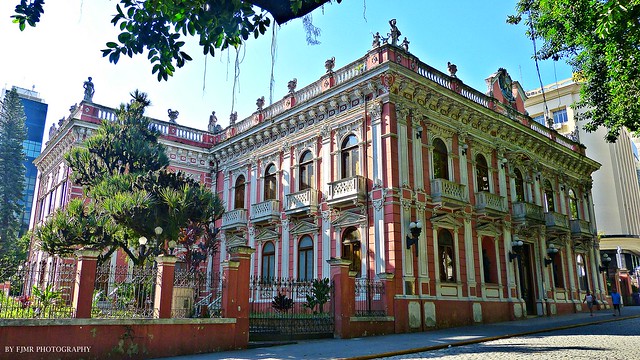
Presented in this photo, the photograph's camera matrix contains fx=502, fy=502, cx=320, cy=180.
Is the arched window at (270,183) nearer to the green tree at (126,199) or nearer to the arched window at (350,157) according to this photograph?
the green tree at (126,199)

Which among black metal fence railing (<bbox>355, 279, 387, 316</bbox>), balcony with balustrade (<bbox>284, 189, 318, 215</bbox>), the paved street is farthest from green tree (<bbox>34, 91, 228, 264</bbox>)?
the paved street

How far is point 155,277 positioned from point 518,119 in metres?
19.3

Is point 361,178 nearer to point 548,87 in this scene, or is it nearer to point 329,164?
point 329,164

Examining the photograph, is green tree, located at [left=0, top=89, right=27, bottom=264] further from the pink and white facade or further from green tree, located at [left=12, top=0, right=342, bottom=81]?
green tree, located at [left=12, top=0, right=342, bottom=81]

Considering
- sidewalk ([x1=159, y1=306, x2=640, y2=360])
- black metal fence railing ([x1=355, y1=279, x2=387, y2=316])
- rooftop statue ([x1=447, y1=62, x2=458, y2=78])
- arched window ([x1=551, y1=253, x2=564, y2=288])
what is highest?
rooftop statue ([x1=447, y1=62, x2=458, y2=78])

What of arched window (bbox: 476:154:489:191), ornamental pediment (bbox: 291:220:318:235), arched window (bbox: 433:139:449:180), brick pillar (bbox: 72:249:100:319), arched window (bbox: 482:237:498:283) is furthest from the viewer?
arched window (bbox: 476:154:489:191)

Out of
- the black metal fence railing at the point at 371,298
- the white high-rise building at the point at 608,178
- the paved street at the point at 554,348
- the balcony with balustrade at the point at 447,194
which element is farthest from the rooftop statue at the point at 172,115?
the white high-rise building at the point at 608,178

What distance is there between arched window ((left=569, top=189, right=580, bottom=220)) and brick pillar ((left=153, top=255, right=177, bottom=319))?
23.5 m

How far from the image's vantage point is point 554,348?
10.8 meters

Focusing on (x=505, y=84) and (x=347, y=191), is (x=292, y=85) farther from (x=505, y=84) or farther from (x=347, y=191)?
(x=505, y=84)

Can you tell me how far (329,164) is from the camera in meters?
20.0

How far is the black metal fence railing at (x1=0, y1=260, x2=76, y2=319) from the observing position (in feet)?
30.8

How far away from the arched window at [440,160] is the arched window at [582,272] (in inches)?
460

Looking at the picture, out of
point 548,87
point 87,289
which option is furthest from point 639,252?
point 87,289
